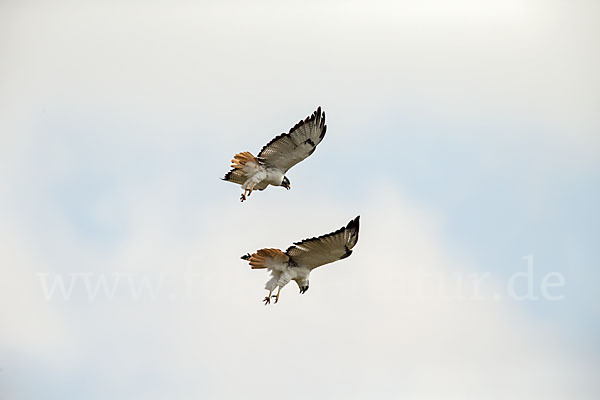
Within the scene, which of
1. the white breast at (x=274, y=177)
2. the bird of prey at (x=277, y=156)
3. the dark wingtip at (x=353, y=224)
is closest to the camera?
the dark wingtip at (x=353, y=224)

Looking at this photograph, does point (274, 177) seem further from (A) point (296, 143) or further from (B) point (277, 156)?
(A) point (296, 143)

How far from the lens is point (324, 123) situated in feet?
70.5

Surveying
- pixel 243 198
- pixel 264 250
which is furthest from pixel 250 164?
pixel 264 250

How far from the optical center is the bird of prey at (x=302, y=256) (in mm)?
19391

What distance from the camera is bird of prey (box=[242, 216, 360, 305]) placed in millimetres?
19391

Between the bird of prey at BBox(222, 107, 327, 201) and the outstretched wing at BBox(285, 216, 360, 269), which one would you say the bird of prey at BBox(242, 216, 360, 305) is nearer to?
the outstretched wing at BBox(285, 216, 360, 269)

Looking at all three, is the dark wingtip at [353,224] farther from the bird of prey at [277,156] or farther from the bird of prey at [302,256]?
the bird of prey at [277,156]

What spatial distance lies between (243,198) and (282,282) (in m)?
2.20

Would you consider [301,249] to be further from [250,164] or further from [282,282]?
[250,164]

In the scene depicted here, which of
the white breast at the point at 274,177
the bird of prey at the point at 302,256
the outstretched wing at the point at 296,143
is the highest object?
the outstretched wing at the point at 296,143

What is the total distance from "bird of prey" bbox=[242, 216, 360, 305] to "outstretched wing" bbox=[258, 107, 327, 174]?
2.76 m

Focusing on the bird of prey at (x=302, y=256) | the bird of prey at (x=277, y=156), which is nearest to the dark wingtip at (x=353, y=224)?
the bird of prey at (x=302, y=256)

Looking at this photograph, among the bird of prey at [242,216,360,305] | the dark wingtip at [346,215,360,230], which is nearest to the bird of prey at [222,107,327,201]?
the bird of prey at [242,216,360,305]

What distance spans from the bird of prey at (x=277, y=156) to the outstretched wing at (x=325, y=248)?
6.62ft
